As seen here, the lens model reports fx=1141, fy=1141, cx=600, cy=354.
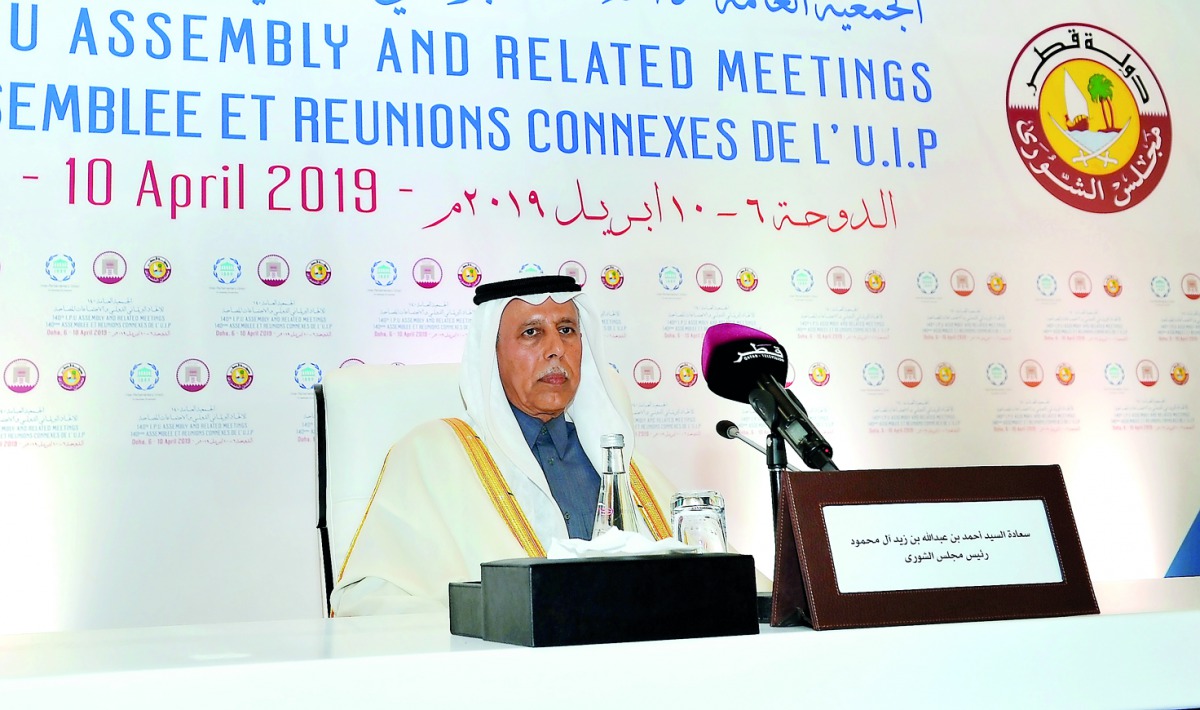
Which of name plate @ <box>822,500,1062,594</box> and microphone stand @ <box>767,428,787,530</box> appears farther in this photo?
microphone stand @ <box>767,428,787,530</box>

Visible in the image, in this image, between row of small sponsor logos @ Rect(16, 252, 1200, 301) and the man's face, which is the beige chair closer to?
the man's face

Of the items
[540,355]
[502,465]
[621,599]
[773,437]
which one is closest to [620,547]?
[621,599]

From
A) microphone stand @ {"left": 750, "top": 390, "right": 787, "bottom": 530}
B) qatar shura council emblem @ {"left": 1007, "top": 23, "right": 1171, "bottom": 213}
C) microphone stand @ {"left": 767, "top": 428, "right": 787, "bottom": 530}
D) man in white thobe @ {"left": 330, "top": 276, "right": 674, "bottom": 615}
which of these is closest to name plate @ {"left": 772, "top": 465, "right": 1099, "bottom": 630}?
microphone stand @ {"left": 750, "top": 390, "right": 787, "bottom": 530}

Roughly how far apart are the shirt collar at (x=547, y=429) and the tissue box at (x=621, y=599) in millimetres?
1891

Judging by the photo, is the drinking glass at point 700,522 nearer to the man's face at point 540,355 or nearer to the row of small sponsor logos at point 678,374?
the man's face at point 540,355

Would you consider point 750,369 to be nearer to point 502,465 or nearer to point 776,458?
point 776,458

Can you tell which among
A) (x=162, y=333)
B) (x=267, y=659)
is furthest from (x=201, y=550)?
(x=267, y=659)

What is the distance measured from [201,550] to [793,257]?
2.01m

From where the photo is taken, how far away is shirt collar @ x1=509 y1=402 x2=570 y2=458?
2732 mm

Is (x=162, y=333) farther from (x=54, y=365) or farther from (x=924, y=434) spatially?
(x=924, y=434)

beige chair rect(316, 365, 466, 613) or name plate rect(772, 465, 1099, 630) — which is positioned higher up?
beige chair rect(316, 365, 466, 613)

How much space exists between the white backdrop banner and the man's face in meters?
0.68

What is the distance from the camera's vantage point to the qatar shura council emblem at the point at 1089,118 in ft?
13.1

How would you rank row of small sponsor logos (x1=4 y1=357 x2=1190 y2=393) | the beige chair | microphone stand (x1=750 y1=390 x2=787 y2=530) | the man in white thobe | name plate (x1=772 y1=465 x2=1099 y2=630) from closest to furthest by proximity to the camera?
name plate (x1=772 y1=465 x2=1099 y2=630), microphone stand (x1=750 y1=390 x2=787 y2=530), the man in white thobe, the beige chair, row of small sponsor logos (x1=4 y1=357 x2=1190 y2=393)
